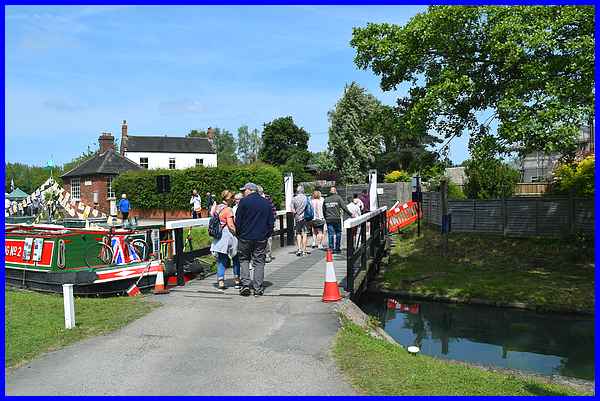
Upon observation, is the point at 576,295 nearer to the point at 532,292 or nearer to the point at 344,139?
the point at 532,292

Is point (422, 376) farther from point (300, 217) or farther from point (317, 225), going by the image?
point (317, 225)

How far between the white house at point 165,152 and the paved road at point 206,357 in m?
58.5

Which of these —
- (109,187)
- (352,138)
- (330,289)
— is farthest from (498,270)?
(352,138)

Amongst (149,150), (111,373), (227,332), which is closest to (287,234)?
(227,332)

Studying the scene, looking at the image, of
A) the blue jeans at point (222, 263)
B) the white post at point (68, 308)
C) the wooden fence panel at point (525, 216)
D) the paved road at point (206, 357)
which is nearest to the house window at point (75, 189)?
the wooden fence panel at point (525, 216)

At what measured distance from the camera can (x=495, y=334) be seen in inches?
445

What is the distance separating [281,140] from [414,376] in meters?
76.9

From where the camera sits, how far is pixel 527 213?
65.4ft

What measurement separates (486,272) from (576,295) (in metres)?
3.68

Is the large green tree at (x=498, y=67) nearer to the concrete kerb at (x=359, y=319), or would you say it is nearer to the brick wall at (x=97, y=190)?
the concrete kerb at (x=359, y=319)

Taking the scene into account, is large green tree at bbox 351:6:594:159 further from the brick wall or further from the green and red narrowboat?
the brick wall

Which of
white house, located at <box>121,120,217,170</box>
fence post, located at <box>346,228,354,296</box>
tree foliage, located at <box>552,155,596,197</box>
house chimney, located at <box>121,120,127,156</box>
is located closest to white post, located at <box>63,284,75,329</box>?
fence post, located at <box>346,228,354,296</box>

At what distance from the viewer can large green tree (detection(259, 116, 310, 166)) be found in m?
81.6

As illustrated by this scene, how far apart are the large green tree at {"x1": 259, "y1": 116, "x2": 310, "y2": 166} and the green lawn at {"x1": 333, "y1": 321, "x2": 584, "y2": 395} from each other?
73.8m
